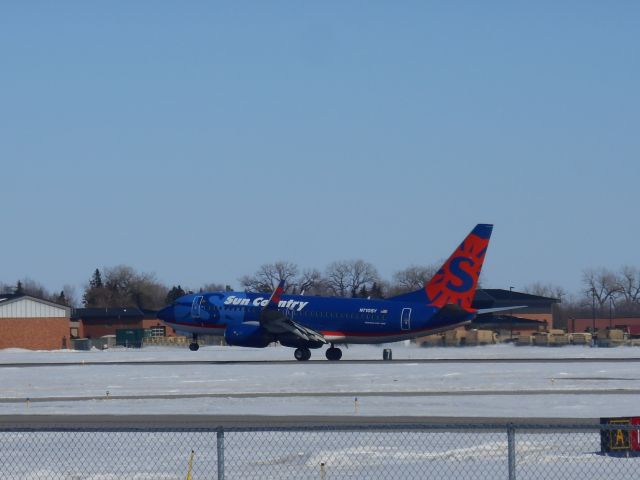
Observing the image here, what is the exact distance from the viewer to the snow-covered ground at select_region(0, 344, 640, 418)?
1200 inches

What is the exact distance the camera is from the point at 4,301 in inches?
3691

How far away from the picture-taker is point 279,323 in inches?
2384

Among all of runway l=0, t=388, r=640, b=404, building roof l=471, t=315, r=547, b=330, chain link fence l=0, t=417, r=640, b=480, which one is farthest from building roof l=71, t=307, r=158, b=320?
chain link fence l=0, t=417, r=640, b=480

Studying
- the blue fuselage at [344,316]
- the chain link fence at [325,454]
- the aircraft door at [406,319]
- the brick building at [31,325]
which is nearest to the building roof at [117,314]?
the brick building at [31,325]

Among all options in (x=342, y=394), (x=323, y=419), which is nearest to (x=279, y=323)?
(x=342, y=394)

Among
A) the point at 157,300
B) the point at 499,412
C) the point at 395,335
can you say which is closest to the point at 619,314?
the point at 157,300

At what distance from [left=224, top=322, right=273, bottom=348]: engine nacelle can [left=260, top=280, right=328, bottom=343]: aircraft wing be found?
0.42 metres

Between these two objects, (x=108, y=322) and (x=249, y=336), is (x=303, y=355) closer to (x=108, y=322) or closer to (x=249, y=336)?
(x=249, y=336)

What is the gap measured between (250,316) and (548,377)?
22.3 m

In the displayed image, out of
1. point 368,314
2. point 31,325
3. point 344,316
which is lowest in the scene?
point 31,325

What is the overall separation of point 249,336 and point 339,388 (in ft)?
74.6

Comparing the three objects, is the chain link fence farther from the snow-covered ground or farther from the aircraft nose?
the aircraft nose

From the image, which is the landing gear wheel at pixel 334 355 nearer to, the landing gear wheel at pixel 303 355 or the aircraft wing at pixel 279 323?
the aircraft wing at pixel 279 323

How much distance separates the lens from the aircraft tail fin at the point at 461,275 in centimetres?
6059
